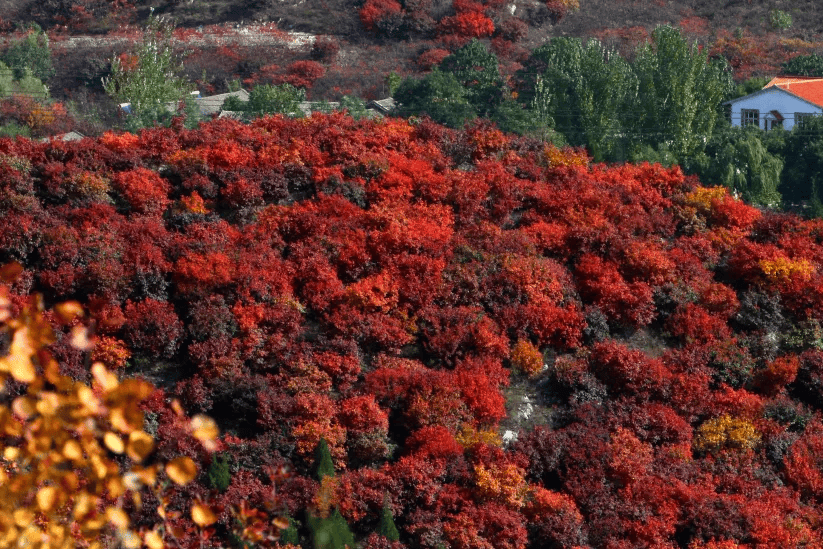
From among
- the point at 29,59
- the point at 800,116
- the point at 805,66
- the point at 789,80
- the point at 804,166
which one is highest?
the point at 29,59

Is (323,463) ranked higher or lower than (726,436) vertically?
higher

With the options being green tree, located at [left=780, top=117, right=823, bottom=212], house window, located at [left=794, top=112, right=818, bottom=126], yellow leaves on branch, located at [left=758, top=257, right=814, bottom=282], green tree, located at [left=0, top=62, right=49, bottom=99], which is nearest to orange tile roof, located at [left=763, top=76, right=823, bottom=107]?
house window, located at [left=794, top=112, right=818, bottom=126]

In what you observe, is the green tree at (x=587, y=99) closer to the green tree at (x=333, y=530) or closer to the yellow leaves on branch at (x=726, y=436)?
the yellow leaves on branch at (x=726, y=436)

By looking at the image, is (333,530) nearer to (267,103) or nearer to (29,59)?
(267,103)

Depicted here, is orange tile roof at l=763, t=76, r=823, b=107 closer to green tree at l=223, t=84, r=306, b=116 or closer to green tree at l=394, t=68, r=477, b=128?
green tree at l=394, t=68, r=477, b=128

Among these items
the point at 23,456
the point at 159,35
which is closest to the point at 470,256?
the point at 23,456

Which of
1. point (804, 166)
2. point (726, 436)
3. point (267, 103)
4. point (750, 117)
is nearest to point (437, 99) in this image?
point (267, 103)

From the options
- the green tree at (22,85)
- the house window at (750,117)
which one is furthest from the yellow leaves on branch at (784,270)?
the green tree at (22,85)

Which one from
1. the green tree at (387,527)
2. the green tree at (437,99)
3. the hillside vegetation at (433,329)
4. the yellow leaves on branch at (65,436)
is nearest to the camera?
the yellow leaves on branch at (65,436)
